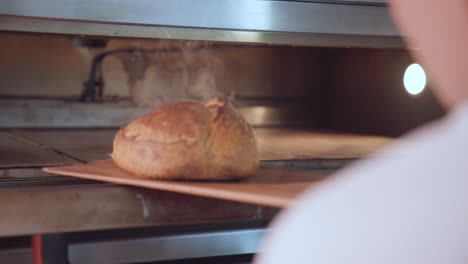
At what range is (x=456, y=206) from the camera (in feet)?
1.05

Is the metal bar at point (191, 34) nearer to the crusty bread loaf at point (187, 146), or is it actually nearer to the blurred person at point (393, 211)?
the crusty bread loaf at point (187, 146)

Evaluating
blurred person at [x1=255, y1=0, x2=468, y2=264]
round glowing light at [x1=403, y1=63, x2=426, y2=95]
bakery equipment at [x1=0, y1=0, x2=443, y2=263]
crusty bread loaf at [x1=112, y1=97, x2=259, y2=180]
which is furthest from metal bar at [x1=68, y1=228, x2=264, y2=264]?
blurred person at [x1=255, y1=0, x2=468, y2=264]

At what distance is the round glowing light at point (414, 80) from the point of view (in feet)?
4.83

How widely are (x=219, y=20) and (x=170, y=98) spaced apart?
2.09 feet

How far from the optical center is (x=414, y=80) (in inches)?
59.0

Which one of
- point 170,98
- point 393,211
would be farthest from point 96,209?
point 170,98

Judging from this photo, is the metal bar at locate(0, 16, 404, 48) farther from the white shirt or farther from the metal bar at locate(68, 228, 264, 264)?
the white shirt

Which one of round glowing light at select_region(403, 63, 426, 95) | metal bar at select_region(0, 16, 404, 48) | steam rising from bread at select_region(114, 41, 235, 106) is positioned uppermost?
steam rising from bread at select_region(114, 41, 235, 106)

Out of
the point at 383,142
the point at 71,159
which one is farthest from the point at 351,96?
the point at 71,159

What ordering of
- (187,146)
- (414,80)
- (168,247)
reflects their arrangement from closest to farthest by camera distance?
1. (187,146)
2. (168,247)
3. (414,80)

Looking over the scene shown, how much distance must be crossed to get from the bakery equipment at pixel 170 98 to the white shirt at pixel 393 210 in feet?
2.09

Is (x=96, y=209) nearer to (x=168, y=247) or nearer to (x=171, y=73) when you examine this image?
(x=168, y=247)

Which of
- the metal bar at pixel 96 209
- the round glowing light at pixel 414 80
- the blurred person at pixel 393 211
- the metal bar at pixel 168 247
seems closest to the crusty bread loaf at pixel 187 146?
the metal bar at pixel 96 209

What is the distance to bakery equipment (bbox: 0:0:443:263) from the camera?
934 millimetres
